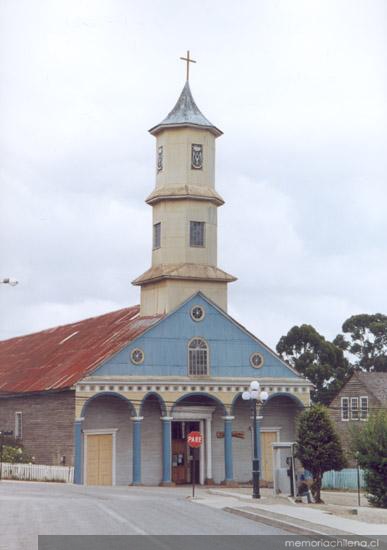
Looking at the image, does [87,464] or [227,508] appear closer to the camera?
[227,508]

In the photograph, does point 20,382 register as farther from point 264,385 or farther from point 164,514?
point 164,514

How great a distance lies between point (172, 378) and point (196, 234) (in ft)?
25.4

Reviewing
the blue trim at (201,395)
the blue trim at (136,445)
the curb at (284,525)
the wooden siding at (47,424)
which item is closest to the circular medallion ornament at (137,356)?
the blue trim at (201,395)

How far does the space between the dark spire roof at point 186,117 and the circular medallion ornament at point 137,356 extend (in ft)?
38.4

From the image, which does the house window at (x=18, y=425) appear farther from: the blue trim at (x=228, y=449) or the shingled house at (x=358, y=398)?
the shingled house at (x=358, y=398)

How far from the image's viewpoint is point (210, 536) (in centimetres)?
1967

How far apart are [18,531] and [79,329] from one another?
3597cm

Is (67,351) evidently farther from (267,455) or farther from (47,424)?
(267,455)

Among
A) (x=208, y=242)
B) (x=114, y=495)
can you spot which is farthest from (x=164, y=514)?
(x=208, y=242)

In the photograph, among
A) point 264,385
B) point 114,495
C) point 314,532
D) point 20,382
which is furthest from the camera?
point 20,382

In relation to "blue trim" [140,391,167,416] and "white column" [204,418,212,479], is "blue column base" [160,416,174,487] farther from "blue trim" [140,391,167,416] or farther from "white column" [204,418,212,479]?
"white column" [204,418,212,479]

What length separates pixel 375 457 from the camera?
31.7m

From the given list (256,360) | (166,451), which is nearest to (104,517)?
(166,451)

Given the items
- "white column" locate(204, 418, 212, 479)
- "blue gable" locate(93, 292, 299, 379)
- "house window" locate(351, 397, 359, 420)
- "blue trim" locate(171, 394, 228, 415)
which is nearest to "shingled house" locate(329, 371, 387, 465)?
"house window" locate(351, 397, 359, 420)
